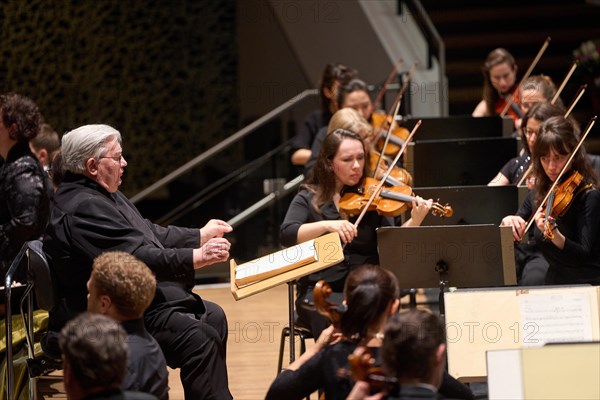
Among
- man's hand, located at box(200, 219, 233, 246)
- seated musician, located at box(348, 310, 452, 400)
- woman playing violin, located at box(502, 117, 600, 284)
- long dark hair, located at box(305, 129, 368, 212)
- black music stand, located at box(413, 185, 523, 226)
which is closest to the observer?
seated musician, located at box(348, 310, 452, 400)

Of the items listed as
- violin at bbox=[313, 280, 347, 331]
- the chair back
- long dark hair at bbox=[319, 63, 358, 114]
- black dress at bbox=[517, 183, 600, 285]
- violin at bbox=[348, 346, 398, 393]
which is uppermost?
long dark hair at bbox=[319, 63, 358, 114]

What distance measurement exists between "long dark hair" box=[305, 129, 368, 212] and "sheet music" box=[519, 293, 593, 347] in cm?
115

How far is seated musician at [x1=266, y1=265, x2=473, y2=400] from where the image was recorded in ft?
8.54

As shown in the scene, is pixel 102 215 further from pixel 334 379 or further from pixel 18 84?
pixel 18 84

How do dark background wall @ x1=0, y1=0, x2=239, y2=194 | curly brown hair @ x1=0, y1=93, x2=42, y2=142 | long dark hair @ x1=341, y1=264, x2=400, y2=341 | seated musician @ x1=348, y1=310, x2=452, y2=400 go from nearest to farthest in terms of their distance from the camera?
seated musician @ x1=348, y1=310, x2=452, y2=400
long dark hair @ x1=341, y1=264, x2=400, y2=341
curly brown hair @ x1=0, y1=93, x2=42, y2=142
dark background wall @ x1=0, y1=0, x2=239, y2=194

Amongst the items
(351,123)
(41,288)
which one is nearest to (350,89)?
(351,123)

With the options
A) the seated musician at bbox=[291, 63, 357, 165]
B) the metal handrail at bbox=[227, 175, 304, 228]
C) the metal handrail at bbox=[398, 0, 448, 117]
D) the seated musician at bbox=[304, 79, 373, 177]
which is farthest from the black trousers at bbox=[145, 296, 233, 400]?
the metal handrail at bbox=[398, 0, 448, 117]

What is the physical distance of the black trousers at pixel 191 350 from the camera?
347cm

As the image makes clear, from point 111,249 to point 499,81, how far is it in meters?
3.28

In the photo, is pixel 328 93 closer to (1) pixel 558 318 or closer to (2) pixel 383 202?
(2) pixel 383 202

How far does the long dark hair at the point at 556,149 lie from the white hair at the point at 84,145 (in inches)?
68.2

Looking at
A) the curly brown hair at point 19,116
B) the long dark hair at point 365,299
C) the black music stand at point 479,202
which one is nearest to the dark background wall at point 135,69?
the curly brown hair at point 19,116

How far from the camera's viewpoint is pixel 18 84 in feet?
26.5

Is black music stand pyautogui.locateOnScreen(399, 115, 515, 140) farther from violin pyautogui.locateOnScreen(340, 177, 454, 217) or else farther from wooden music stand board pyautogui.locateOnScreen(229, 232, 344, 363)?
wooden music stand board pyautogui.locateOnScreen(229, 232, 344, 363)
